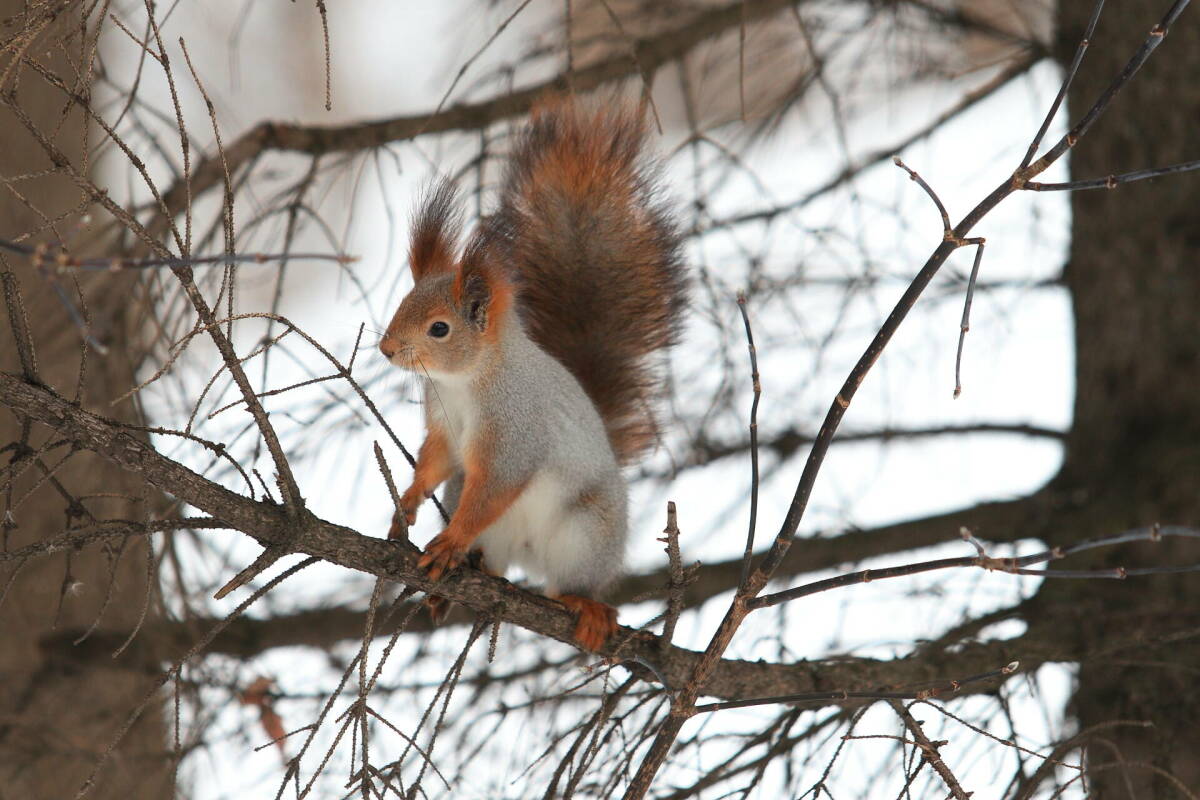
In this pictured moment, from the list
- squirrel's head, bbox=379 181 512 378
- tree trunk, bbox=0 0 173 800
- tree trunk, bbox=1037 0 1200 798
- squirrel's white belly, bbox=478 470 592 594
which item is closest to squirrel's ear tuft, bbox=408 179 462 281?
squirrel's head, bbox=379 181 512 378

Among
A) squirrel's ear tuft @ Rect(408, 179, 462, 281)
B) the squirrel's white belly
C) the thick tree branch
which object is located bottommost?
the thick tree branch

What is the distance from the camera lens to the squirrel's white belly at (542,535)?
139 centimetres

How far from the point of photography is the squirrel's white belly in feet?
4.56

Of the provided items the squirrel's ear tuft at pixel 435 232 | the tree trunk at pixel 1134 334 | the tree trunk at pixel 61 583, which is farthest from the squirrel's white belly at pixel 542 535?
the tree trunk at pixel 1134 334

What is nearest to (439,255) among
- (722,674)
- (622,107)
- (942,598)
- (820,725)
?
(622,107)

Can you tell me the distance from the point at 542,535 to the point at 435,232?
14.8 inches

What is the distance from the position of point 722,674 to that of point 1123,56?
3.92 ft

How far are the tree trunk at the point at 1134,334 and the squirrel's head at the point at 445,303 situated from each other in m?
0.87

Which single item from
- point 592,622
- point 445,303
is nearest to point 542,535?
point 592,622

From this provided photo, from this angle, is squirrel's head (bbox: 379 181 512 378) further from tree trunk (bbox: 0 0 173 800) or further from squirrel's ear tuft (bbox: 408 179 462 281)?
tree trunk (bbox: 0 0 173 800)

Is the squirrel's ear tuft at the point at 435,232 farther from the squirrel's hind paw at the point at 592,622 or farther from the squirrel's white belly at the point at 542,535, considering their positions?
the squirrel's hind paw at the point at 592,622

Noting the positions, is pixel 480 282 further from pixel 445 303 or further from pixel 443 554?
pixel 443 554

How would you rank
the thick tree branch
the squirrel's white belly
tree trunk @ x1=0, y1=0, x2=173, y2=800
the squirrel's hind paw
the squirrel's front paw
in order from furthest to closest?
tree trunk @ x1=0, y1=0, x2=173, y2=800
the squirrel's white belly
the squirrel's hind paw
the squirrel's front paw
the thick tree branch

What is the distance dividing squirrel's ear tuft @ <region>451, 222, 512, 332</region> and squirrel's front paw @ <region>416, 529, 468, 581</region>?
25 centimetres
